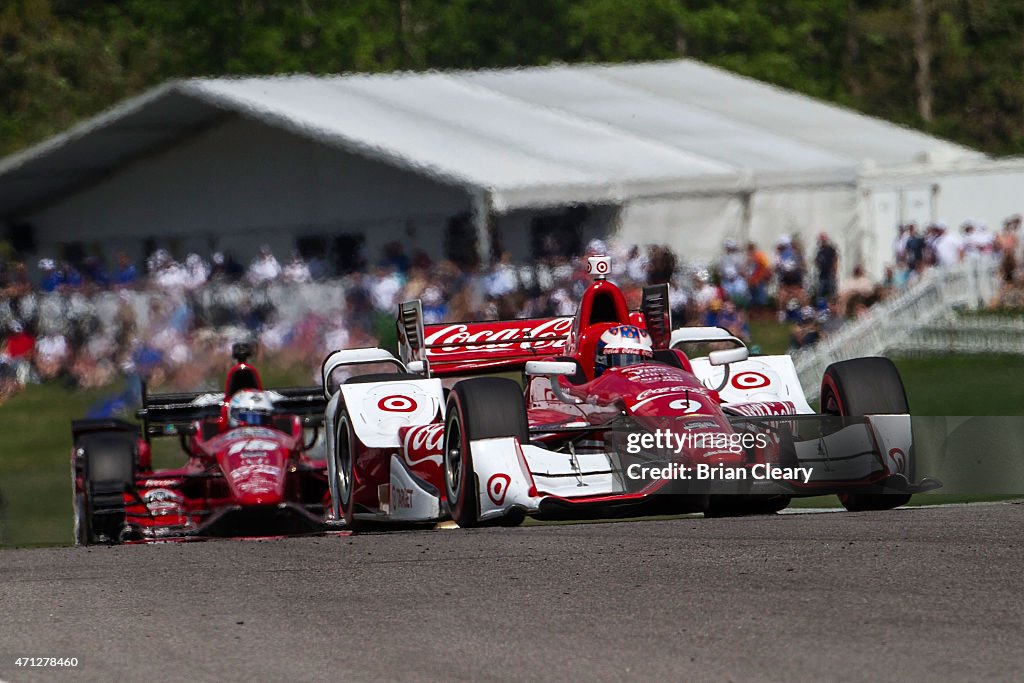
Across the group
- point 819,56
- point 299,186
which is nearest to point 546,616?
point 299,186

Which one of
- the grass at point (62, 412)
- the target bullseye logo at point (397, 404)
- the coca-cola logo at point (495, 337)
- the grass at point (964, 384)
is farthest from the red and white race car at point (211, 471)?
the grass at point (964, 384)

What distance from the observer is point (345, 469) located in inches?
459

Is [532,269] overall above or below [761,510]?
above

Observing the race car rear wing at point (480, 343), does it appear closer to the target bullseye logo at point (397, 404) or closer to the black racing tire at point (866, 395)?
the target bullseye logo at point (397, 404)

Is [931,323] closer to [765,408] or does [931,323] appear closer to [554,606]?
[765,408]

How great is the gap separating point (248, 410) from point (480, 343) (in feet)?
6.00

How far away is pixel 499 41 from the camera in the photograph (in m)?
51.1

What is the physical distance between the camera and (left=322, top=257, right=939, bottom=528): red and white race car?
30.7ft

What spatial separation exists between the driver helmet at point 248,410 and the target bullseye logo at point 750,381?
11.3 feet

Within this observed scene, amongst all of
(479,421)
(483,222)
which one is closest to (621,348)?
(479,421)

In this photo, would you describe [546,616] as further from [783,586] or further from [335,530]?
[335,530]

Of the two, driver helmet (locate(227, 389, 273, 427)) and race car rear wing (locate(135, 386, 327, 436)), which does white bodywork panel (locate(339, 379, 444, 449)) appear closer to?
driver helmet (locate(227, 389, 273, 427))

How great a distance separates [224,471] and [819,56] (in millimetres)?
46249

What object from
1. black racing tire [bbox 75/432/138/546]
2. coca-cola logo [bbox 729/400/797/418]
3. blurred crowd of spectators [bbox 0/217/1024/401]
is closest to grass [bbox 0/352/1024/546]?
Result: blurred crowd of spectators [bbox 0/217/1024/401]
